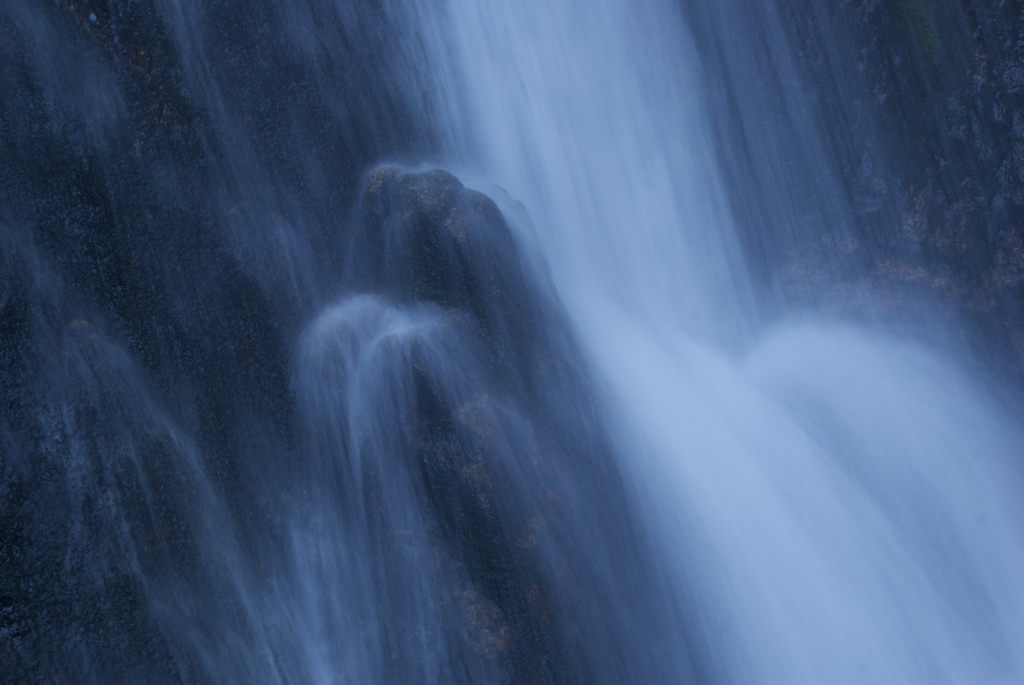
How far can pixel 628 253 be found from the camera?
7.25m

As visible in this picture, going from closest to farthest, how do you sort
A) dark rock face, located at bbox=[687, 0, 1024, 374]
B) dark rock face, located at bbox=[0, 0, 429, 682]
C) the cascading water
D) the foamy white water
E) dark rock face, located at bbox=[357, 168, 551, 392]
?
dark rock face, located at bbox=[0, 0, 429, 682]
the cascading water
dark rock face, located at bbox=[357, 168, 551, 392]
the foamy white water
dark rock face, located at bbox=[687, 0, 1024, 374]

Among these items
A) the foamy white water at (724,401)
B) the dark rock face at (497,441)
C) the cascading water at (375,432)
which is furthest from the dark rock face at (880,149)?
the dark rock face at (497,441)

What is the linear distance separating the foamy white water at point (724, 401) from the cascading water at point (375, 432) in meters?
0.03

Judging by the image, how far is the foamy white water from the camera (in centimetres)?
548

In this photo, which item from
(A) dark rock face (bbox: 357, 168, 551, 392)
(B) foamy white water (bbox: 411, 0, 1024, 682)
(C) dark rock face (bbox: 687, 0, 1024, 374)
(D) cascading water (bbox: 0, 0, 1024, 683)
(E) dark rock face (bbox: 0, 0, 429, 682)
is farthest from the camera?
(C) dark rock face (bbox: 687, 0, 1024, 374)

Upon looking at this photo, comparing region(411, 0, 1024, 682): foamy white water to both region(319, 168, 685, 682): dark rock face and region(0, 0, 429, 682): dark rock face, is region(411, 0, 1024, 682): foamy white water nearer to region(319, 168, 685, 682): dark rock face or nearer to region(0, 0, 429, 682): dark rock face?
region(319, 168, 685, 682): dark rock face

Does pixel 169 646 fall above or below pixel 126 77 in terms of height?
below

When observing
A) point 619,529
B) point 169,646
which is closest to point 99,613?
point 169,646

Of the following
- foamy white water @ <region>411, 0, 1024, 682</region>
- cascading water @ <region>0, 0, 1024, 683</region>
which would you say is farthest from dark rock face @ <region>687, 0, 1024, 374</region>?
cascading water @ <region>0, 0, 1024, 683</region>

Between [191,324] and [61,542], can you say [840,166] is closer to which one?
[191,324]

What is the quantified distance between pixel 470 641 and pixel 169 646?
2.03 m

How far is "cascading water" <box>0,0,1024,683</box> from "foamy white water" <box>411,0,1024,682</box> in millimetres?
33

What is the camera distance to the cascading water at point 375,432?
480 centimetres

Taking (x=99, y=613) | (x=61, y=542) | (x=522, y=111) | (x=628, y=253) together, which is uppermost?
(x=522, y=111)
